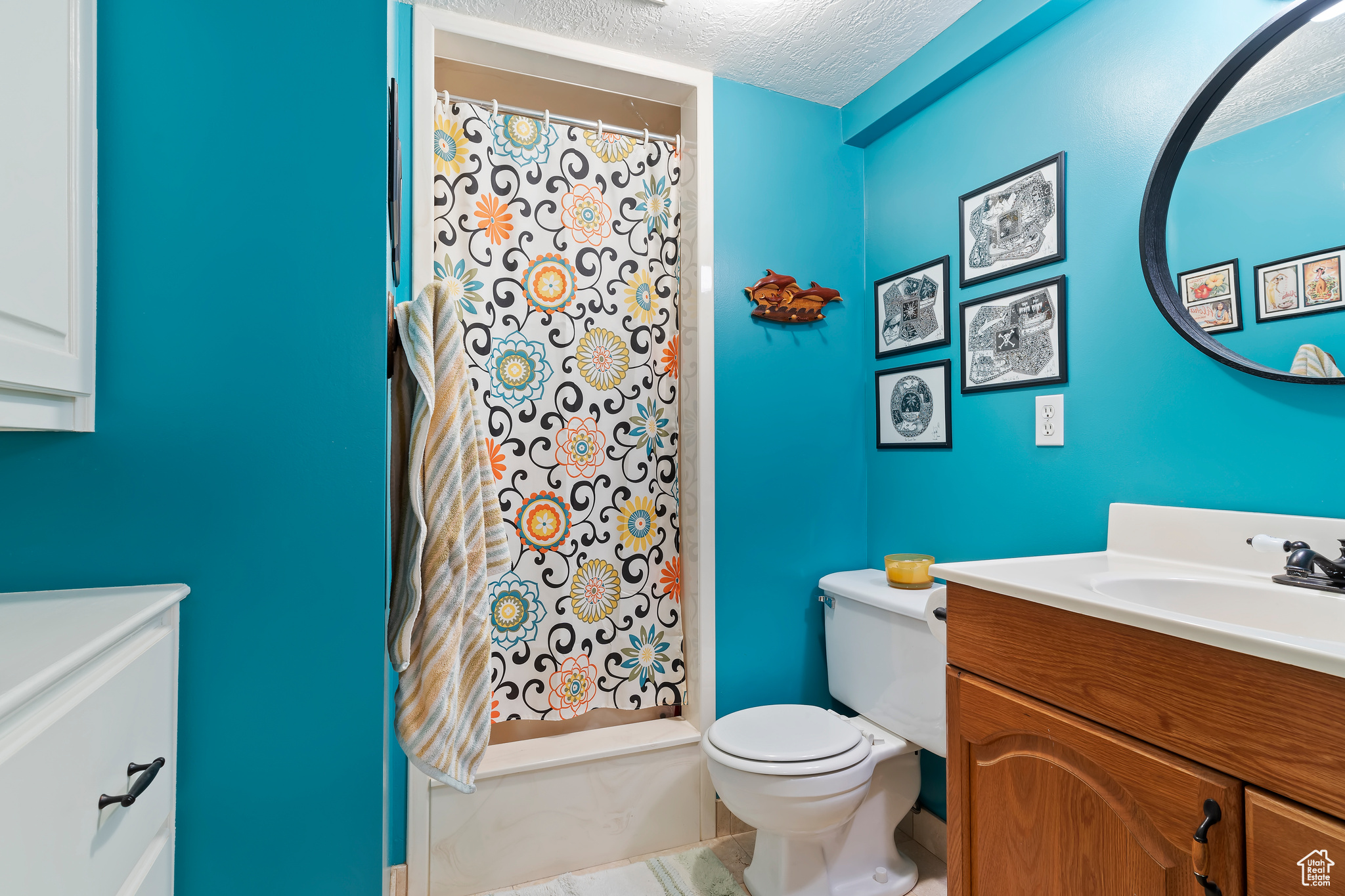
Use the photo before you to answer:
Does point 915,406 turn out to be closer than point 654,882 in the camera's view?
No

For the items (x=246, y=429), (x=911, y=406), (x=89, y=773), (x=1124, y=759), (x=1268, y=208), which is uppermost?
(x=1268, y=208)

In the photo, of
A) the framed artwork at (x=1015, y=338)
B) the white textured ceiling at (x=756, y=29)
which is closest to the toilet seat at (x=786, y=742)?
the framed artwork at (x=1015, y=338)

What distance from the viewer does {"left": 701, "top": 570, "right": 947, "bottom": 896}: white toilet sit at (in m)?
1.42

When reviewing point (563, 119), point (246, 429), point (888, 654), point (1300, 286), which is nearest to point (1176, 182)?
point (1300, 286)

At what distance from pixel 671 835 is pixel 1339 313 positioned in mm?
1888

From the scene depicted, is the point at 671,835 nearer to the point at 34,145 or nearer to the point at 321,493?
the point at 321,493

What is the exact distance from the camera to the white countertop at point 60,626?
47cm

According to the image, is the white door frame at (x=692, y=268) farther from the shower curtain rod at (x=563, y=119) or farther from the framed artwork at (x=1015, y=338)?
the framed artwork at (x=1015, y=338)

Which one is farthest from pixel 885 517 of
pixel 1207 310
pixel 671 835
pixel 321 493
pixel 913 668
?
pixel 321 493

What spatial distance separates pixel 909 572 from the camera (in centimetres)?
170

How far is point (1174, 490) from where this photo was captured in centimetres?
125

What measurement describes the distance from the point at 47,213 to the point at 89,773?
558mm

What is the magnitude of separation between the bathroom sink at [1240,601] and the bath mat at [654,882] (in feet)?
3.98

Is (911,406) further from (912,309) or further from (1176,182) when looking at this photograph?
(1176,182)
